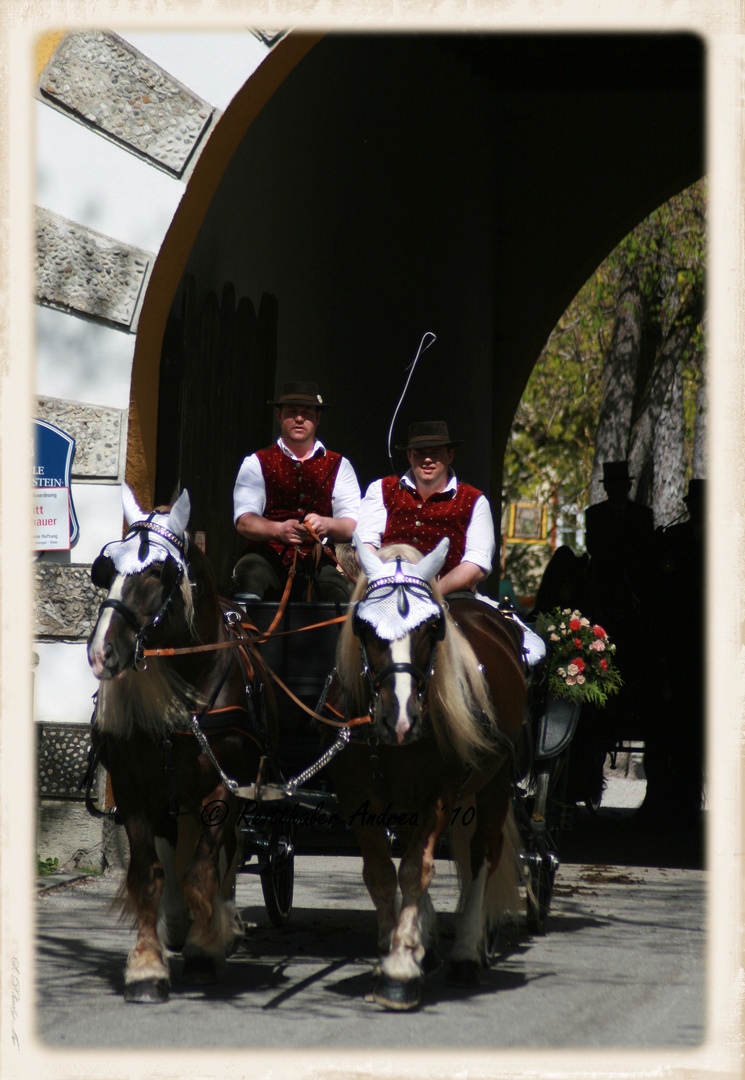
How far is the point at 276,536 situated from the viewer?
20.1ft

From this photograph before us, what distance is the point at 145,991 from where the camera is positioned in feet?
15.7

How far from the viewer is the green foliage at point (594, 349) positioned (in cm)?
1859

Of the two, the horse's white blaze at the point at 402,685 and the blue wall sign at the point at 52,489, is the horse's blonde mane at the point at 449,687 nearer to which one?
the horse's white blaze at the point at 402,685

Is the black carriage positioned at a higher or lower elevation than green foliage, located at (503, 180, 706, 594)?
lower

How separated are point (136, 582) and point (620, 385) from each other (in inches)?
648

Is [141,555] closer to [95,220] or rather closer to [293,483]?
[293,483]

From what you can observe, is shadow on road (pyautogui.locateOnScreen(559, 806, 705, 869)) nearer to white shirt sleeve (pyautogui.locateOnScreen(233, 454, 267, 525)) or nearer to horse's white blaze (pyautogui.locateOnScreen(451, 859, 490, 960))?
horse's white blaze (pyautogui.locateOnScreen(451, 859, 490, 960))

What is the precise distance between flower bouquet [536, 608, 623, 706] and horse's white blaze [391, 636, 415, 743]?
226 centimetres

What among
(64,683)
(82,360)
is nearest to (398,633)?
(64,683)

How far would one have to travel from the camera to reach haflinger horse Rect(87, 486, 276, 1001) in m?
4.73

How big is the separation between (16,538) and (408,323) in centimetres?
813

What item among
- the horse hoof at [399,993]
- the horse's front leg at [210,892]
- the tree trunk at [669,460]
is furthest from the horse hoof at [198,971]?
the tree trunk at [669,460]

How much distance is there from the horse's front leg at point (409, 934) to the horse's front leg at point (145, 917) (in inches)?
32.8

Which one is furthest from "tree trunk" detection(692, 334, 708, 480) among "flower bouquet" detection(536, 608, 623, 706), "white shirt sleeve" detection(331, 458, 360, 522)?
"white shirt sleeve" detection(331, 458, 360, 522)
